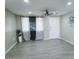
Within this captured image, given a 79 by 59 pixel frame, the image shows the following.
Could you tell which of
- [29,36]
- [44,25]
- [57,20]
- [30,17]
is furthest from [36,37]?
[57,20]

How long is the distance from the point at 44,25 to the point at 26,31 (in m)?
1.95

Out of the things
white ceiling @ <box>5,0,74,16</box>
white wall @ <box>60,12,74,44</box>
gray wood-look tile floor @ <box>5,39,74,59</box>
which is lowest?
gray wood-look tile floor @ <box>5,39,74,59</box>

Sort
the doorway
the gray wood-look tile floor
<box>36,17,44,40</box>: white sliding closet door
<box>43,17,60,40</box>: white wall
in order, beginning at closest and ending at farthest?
the gray wood-look tile floor → the doorway → <box>36,17,44,40</box>: white sliding closet door → <box>43,17,60,40</box>: white wall

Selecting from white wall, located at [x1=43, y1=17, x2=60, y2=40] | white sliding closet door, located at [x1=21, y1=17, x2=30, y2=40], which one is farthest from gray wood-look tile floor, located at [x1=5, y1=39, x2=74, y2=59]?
white wall, located at [x1=43, y1=17, x2=60, y2=40]

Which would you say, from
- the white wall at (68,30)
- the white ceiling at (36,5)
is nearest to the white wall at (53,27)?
the white wall at (68,30)

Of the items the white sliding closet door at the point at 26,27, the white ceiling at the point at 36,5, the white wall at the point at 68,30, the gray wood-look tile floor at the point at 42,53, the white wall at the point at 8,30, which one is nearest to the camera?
the white ceiling at the point at 36,5

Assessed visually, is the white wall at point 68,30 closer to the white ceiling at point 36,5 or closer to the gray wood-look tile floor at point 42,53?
the gray wood-look tile floor at point 42,53

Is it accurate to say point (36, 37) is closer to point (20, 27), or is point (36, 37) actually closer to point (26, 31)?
point (26, 31)

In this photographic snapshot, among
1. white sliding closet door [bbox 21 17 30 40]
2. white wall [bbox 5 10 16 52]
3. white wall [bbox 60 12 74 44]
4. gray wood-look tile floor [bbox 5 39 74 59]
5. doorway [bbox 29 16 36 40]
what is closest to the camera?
gray wood-look tile floor [bbox 5 39 74 59]

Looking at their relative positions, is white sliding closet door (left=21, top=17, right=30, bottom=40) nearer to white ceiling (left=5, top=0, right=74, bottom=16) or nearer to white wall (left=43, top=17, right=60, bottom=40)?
white wall (left=43, top=17, right=60, bottom=40)

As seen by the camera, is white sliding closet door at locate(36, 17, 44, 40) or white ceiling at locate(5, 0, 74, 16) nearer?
white ceiling at locate(5, 0, 74, 16)

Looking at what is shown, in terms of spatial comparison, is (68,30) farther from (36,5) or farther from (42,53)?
(36,5)
